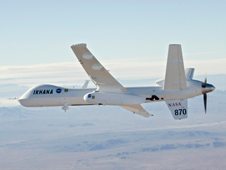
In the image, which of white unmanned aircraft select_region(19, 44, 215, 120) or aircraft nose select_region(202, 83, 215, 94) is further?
aircraft nose select_region(202, 83, 215, 94)

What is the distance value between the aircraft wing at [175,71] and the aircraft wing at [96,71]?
5353 millimetres

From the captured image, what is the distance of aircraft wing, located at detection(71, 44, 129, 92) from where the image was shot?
36.6 meters

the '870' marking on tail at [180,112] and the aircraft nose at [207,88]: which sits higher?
the aircraft nose at [207,88]

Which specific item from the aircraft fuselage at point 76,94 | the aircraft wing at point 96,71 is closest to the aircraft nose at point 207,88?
the aircraft fuselage at point 76,94

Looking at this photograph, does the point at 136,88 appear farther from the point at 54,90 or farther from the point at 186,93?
the point at 54,90

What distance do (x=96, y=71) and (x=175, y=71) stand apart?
8863mm

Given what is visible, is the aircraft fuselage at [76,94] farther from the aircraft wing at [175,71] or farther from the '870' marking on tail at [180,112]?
the '870' marking on tail at [180,112]

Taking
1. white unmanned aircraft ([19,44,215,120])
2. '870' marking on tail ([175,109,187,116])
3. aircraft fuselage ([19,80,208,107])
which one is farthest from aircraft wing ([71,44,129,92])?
'870' marking on tail ([175,109,187,116])

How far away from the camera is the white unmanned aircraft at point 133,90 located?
122 ft

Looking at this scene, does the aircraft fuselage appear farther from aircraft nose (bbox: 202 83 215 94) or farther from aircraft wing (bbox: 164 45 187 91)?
aircraft wing (bbox: 164 45 187 91)

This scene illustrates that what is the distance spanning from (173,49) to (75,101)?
15170 millimetres

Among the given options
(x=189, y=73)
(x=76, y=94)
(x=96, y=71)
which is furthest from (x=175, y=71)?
(x=76, y=94)

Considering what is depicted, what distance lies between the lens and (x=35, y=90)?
46.1 m

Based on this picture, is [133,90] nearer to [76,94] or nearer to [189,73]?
[189,73]
